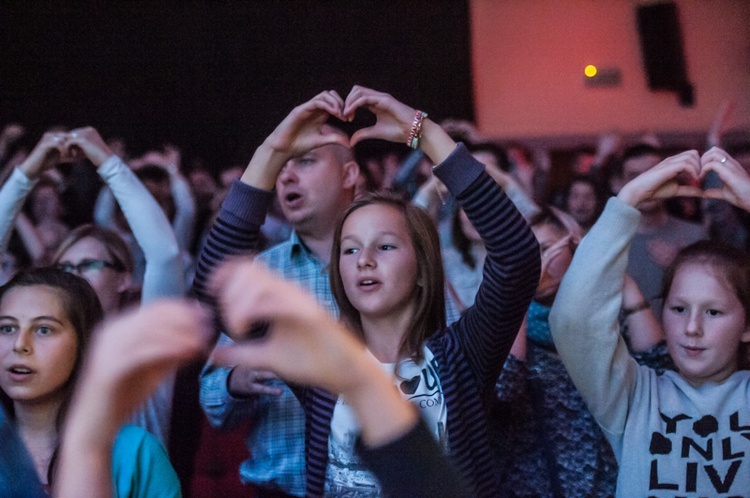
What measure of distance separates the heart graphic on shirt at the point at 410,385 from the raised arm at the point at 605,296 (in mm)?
302

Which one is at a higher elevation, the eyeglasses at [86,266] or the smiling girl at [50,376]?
the eyeglasses at [86,266]

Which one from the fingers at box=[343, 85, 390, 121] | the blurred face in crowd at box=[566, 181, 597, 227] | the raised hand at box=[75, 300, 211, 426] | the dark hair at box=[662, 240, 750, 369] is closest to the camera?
the raised hand at box=[75, 300, 211, 426]

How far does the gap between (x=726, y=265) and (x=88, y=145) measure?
1.38 metres

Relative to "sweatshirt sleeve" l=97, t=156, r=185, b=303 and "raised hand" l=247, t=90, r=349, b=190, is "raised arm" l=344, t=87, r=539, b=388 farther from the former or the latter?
"sweatshirt sleeve" l=97, t=156, r=185, b=303

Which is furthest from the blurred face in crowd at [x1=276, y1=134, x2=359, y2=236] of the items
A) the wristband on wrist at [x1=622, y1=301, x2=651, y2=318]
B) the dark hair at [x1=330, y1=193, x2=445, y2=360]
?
the wristband on wrist at [x1=622, y1=301, x2=651, y2=318]

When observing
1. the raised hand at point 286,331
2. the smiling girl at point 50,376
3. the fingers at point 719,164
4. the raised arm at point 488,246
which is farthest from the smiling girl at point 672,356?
the raised hand at point 286,331

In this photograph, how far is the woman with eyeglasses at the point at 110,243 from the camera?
1.86m

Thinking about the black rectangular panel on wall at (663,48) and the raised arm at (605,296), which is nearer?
the raised arm at (605,296)

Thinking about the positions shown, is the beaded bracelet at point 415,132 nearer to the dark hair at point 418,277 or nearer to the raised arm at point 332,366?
the dark hair at point 418,277

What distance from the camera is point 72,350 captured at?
4.85ft

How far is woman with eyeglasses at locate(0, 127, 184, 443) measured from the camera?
186 centimetres

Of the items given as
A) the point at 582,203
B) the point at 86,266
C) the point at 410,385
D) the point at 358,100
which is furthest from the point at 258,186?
the point at 582,203

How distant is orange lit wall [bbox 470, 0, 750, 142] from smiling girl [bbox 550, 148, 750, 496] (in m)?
3.84

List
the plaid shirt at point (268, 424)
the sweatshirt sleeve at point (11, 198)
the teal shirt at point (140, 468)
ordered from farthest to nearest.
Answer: the sweatshirt sleeve at point (11, 198), the plaid shirt at point (268, 424), the teal shirt at point (140, 468)
